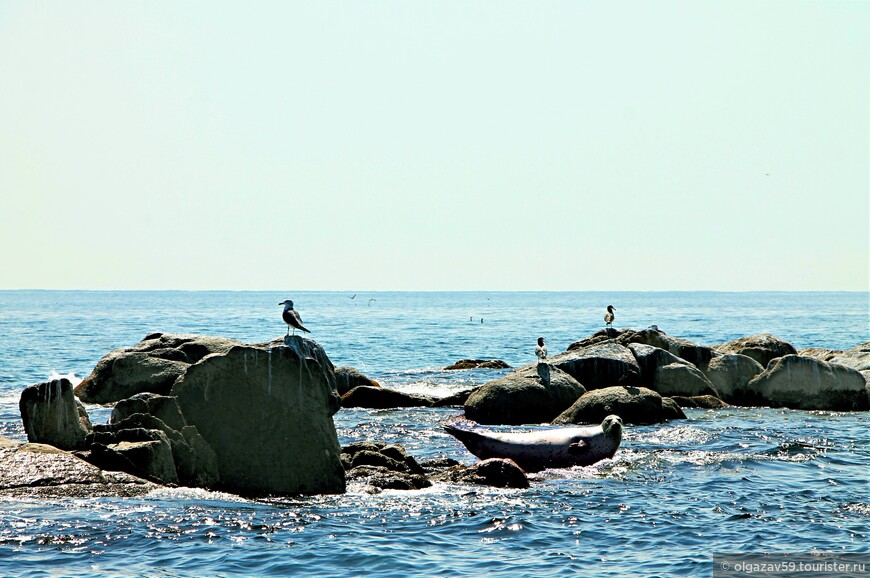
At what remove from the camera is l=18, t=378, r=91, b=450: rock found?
583 inches

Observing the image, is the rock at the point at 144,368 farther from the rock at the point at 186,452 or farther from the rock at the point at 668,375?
the rock at the point at 668,375

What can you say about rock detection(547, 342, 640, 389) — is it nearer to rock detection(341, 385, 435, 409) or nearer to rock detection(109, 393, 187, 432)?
rock detection(341, 385, 435, 409)

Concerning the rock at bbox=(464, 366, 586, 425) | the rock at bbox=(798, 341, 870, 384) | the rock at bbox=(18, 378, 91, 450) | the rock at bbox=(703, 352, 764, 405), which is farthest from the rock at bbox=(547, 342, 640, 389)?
the rock at bbox=(18, 378, 91, 450)

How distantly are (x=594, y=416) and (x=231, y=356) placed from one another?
1001cm

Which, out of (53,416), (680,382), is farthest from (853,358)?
(53,416)

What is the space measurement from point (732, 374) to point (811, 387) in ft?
7.52

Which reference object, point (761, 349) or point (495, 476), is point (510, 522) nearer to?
point (495, 476)

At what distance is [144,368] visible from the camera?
988 inches

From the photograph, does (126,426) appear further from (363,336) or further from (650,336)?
(363,336)

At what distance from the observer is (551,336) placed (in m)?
70.5

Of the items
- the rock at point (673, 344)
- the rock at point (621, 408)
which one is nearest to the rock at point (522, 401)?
the rock at point (621, 408)

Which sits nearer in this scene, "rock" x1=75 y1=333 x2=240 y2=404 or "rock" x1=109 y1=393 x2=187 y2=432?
"rock" x1=109 y1=393 x2=187 y2=432

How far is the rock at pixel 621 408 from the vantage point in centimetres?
2133
